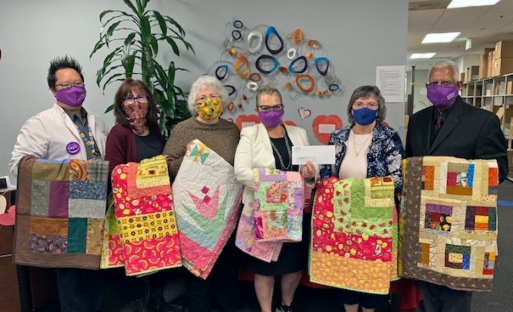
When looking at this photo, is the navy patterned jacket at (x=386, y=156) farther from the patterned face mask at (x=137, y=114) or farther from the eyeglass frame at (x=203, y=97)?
the patterned face mask at (x=137, y=114)

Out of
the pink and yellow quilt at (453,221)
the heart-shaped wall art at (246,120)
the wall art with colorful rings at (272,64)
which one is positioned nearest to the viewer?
the pink and yellow quilt at (453,221)

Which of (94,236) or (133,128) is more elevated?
(133,128)

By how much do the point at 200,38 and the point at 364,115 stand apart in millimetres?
1796

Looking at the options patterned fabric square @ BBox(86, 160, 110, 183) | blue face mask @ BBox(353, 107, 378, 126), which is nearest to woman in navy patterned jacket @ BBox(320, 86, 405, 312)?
blue face mask @ BBox(353, 107, 378, 126)

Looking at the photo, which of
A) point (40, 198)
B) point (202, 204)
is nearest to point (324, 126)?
point (202, 204)

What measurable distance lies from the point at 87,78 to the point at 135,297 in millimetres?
1974

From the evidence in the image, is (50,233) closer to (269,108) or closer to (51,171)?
(51,171)

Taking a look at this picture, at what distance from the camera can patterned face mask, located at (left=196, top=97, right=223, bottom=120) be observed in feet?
6.59

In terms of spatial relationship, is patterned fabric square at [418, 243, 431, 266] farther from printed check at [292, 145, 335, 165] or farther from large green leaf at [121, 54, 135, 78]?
large green leaf at [121, 54, 135, 78]

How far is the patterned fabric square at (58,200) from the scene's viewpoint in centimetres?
188

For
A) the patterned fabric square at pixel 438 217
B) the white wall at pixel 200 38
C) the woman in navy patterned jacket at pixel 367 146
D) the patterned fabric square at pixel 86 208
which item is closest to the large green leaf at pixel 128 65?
the white wall at pixel 200 38

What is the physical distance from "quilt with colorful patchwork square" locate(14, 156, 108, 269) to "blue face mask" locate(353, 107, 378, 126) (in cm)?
134

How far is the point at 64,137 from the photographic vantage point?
196 centimetres

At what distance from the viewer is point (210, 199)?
6.49 feet
